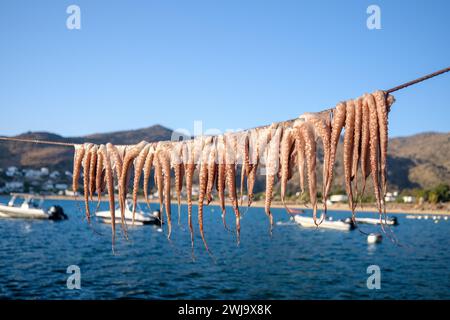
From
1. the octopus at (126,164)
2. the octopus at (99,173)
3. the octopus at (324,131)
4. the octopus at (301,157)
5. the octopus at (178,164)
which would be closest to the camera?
the octopus at (324,131)

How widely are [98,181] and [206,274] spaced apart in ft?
121

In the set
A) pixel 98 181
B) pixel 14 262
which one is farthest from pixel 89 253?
pixel 98 181

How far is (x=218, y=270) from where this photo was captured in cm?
4603

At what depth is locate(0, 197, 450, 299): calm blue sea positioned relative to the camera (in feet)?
115

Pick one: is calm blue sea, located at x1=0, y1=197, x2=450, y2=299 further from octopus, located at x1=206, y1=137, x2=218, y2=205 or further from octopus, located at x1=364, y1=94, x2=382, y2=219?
octopus, located at x1=364, y1=94, x2=382, y2=219

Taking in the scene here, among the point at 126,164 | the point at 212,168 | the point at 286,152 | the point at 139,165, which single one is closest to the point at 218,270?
the point at 126,164

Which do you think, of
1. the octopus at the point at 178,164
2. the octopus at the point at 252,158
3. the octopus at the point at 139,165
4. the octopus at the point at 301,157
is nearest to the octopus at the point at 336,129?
the octopus at the point at 301,157

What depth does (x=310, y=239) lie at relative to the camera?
3465 inches

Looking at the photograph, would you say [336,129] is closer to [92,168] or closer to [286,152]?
[286,152]

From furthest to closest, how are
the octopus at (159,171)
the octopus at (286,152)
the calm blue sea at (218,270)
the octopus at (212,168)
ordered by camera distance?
the calm blue sea at (218,270), the octopus at (159,171), the octopus at (212,168), the octopus at (286,152)

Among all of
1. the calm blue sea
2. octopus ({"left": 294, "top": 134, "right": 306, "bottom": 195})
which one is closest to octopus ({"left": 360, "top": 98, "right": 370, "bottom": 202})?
octopus ({"left": 294, "top": 134, "right": 306, "bottom": 195})

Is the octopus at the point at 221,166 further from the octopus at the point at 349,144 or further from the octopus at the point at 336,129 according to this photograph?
the octopus at the point at 349,144

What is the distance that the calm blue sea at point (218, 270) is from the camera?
34969mm
